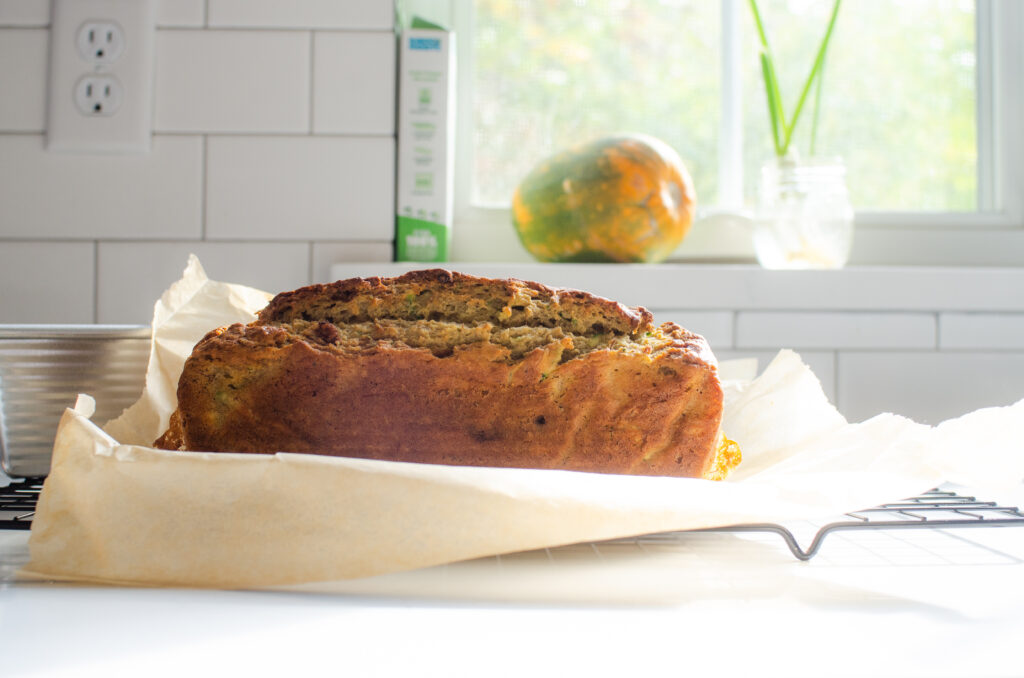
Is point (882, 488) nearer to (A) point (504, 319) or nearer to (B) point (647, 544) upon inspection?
(B) point (647, 544)

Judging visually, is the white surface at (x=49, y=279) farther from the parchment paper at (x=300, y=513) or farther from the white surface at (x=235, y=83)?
the parchment paper at (x=300, y=513)

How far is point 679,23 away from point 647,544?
1123 millimetres

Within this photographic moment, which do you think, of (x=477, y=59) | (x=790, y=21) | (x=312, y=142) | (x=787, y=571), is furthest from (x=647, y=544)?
(x=790, y=21)

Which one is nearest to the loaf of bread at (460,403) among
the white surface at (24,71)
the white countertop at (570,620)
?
the white countertop at (570,620)

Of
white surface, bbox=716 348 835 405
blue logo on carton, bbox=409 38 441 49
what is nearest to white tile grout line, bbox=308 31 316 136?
blue logo on carton, bbox=409 38 441 49

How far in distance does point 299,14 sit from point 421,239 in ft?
1.19

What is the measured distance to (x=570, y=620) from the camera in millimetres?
317

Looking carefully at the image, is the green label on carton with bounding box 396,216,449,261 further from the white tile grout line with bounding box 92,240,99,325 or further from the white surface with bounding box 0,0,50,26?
the white surface with bounding box 0,0,50,26

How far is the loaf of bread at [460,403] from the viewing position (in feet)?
1.56

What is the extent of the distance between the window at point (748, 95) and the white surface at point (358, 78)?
209 mm

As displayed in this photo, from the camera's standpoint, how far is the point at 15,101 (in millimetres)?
1137

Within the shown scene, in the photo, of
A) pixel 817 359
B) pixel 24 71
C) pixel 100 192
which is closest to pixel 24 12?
pixel 24 71

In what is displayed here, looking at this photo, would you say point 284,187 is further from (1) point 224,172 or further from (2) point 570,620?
(2) point 570,620

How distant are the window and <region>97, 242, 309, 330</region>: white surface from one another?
12.1 inches
